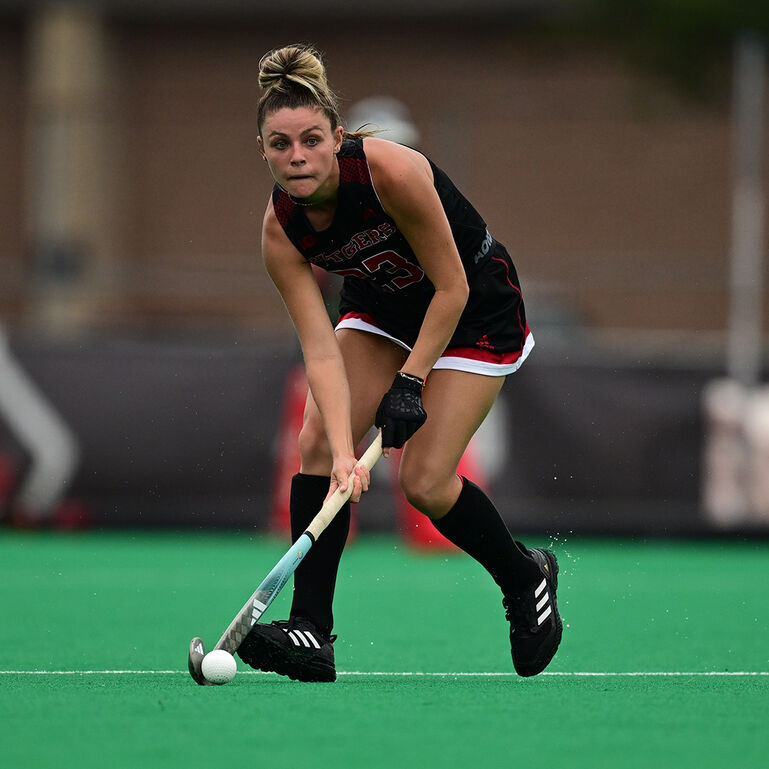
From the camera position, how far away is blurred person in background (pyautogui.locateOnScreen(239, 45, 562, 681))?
4.16 metres

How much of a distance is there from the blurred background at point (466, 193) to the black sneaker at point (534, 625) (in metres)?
4.10

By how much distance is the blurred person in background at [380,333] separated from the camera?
4164 mm

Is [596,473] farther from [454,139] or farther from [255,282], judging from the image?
[255,282]

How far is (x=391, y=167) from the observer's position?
4184mm

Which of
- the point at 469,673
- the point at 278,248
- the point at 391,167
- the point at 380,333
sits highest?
the point at 391,167

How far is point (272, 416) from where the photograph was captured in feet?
30.1

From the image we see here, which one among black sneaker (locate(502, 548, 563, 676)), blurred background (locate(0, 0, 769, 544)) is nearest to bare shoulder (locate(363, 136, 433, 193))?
black sneaker (locate(502, 548, 563, 676))

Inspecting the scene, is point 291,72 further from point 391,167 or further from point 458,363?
point 458,363

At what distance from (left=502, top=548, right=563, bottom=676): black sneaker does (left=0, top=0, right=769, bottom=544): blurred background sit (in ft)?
13.4

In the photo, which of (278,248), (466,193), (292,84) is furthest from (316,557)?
(466,193)

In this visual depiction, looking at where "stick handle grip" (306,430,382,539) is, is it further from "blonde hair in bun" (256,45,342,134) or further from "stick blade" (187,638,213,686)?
"blonde hair in bun" (256,45,342,134)

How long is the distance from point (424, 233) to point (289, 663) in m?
1.19

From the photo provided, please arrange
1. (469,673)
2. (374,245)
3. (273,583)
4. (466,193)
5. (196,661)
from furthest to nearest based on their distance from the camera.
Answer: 1. (466,193)
2. (469,673)
3. (374,245)
4. (273,583)
5. (196,661)

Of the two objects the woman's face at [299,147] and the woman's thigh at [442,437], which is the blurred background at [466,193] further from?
the woman's face at [299,147]
